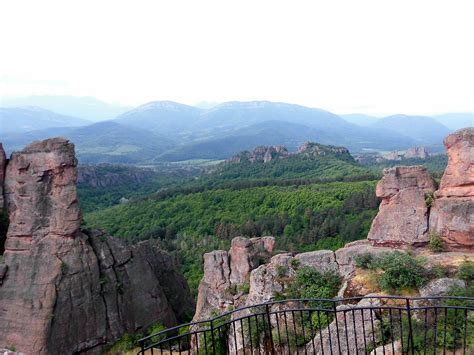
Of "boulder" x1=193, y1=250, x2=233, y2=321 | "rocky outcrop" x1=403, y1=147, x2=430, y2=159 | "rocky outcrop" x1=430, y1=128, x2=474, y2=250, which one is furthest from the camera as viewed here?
"rocky outcrop" x1=403, y1=147, x2=430, y2=159

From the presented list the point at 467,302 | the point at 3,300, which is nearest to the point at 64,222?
the point at 3,300

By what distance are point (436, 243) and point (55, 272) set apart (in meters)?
17.7

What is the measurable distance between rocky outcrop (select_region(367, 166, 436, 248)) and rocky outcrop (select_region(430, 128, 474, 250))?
21.0 inches

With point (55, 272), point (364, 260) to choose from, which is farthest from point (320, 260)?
point (55, 272)

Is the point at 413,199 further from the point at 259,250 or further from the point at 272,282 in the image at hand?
the point at 259,250

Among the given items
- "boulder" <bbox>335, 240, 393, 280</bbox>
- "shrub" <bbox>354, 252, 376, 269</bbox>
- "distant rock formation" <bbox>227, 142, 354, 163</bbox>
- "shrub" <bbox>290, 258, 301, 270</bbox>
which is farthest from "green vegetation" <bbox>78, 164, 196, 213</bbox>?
"shrub" <bbox>354, 252, 376, 269</bbox>

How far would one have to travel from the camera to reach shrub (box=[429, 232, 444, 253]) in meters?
15.7

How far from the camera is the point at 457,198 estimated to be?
1614cm

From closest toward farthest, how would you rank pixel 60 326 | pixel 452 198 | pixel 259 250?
pixel 452 198
pixel 60 326
pixel 259 250

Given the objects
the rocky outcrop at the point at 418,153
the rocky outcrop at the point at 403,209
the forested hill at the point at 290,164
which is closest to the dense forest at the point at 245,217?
the rocky outcrop at the point at 403,209

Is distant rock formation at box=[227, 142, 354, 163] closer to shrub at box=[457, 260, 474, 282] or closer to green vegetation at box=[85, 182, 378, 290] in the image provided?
green vegetation at box=[85, 182, 378, 290]

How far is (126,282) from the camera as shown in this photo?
2284 centimetres

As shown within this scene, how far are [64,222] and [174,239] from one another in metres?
31.9

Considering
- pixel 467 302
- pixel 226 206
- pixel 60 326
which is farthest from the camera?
pixel 226 206
